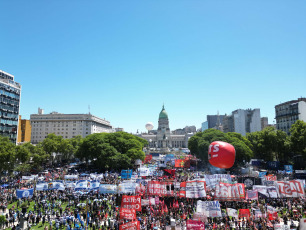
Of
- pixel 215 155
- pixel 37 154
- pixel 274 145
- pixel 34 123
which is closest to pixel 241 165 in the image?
pixel 274 145

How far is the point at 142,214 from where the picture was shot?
843 inches

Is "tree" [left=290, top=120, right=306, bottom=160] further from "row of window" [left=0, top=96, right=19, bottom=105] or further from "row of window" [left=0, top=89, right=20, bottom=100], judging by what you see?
"row of window" [left=0, top=89, right=20, bottom=100]

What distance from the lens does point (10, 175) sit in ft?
142

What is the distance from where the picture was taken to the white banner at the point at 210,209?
1850 centimetres

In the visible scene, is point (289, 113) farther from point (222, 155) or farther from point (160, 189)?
point (160, 189)

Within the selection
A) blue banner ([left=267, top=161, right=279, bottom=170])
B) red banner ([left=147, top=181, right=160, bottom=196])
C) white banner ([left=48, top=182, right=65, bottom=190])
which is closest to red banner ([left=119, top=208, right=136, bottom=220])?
red banner ([left=147, top=181, right=160, bottom=196])

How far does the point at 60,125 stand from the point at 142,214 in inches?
3948

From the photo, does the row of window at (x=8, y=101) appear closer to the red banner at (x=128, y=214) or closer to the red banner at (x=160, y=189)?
the red banner at (x=160, y=189)

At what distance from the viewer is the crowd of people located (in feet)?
60.1

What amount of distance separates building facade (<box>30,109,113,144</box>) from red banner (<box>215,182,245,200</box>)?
96071 mm

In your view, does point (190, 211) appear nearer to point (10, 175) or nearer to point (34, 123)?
point (10, 175)

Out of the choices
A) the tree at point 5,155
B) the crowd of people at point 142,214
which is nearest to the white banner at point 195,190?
the crowd of people at point 142,214

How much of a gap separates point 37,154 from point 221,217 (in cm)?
4230

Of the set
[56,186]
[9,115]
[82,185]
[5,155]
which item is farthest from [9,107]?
[82,185]
